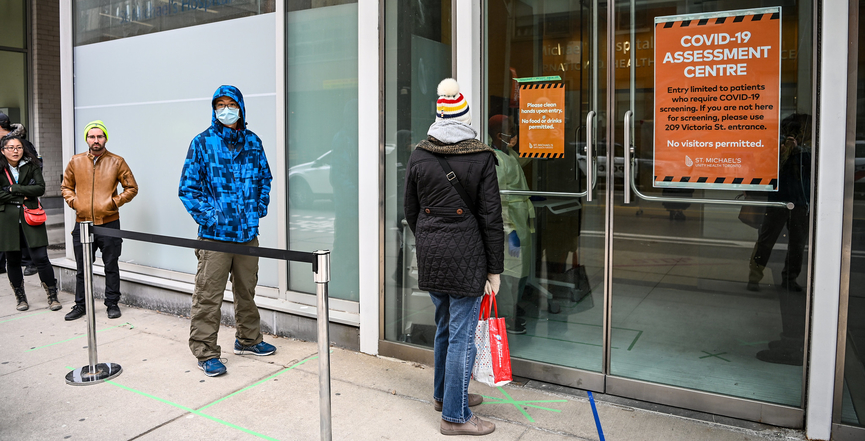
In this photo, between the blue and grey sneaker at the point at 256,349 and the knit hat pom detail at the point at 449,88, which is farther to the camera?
the blue and grey sneaker at the point at 256,349

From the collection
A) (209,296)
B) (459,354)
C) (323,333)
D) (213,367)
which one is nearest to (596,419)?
(459,354)

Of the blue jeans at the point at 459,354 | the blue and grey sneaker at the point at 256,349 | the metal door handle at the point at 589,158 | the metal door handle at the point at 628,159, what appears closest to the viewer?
the blue jeans at the point at 459,354

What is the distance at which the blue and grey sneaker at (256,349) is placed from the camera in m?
5.18

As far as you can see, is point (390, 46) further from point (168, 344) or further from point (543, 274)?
point (168, 344)

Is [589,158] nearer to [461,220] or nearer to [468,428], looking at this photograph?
[461,220]

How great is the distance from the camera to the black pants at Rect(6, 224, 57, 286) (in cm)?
656

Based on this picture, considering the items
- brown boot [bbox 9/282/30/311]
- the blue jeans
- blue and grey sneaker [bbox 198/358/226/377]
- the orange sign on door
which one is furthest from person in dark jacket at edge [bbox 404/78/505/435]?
brown boot [bbox 9/282/30/311]

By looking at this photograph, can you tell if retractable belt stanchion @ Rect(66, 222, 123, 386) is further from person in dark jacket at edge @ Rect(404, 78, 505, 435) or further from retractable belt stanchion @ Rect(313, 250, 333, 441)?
person in dark jacket at edge @ Rect(404, 78, 505, 435)

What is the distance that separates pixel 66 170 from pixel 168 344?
6.99ft

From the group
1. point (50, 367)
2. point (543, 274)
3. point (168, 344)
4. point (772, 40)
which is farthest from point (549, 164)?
point (50, 367)

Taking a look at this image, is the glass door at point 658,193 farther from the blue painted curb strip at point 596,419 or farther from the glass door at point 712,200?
the blue painted curb strip at point 596,419

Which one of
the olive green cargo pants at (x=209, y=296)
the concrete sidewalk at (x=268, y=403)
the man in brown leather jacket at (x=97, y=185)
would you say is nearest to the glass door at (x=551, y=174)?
the concrete sidewalk at (x=268, y=403)

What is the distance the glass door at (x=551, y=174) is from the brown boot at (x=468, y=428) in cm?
91

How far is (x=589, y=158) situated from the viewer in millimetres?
4273
